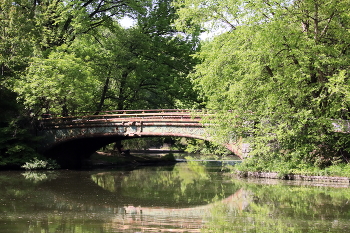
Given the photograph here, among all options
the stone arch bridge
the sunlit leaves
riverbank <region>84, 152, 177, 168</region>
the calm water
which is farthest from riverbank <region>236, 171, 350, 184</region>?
riverbank <region>84, 152, 177, 168</region>

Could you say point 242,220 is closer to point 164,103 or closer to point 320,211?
point 320,211

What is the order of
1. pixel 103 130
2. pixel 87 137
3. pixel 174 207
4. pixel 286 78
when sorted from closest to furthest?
pixel 174 207
pixel 286 78
pixel 103 130
pixel 87 137

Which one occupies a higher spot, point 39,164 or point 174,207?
point 39,164

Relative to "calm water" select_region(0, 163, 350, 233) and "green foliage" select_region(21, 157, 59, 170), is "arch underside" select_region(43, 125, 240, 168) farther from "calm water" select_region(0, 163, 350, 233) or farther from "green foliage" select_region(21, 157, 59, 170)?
"calm water" select_region(0, 163, 350, 233)

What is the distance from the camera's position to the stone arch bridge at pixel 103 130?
24.2 m

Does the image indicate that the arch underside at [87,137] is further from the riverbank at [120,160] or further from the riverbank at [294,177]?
the riverbank at [294,177]

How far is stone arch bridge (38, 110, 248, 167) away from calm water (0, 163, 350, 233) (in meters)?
5.76

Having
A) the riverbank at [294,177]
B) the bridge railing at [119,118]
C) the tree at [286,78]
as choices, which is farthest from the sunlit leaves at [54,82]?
the riverbank at [294,177]

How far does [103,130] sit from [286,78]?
14053mm

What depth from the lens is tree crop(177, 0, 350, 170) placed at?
1753cm

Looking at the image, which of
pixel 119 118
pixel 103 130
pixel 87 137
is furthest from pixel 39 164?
pixel 119 118

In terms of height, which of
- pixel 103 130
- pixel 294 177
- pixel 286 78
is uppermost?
pixel 286 78

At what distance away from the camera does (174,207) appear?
12562mm

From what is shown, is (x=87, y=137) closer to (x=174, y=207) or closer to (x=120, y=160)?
(x=120, y=160)
